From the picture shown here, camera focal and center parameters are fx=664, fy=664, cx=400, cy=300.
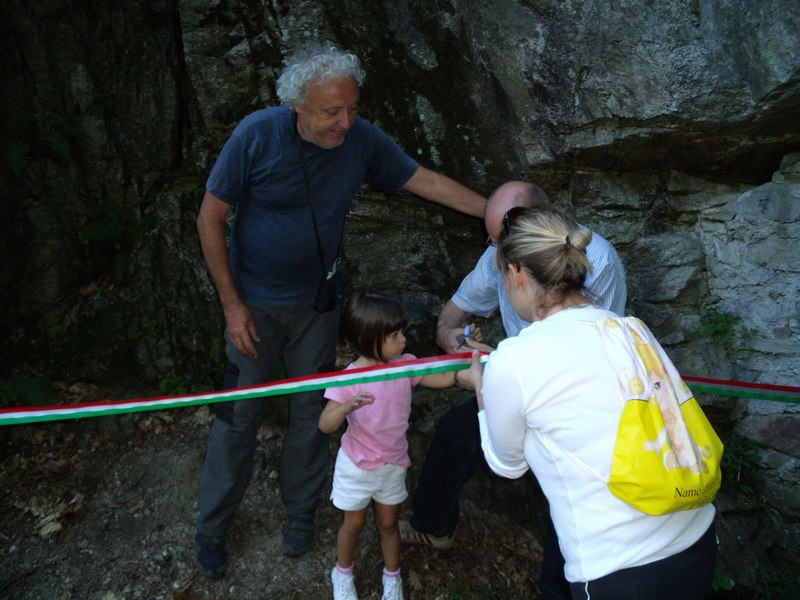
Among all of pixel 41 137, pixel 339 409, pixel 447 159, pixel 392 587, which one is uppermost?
pixel 41 137

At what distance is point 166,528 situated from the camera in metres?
4.36

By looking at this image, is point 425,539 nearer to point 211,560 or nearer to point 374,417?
point 374,417

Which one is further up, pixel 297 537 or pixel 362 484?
pixel 362 484

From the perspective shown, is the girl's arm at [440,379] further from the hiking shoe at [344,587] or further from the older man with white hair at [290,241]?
the hiking shoe at [344,587]

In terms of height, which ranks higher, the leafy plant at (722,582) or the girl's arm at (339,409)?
the girl's arm at (339,409)

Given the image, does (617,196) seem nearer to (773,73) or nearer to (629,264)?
(629,264)

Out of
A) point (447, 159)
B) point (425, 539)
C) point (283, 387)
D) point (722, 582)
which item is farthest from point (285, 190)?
point (722, 582)

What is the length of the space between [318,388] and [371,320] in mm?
415

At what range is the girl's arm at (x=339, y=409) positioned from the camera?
3062 millimetres

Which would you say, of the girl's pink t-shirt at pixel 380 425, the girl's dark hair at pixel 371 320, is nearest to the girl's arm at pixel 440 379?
the girl's pink t-shirt at pixel 380 425

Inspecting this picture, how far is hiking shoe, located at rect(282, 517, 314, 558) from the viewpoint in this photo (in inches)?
161

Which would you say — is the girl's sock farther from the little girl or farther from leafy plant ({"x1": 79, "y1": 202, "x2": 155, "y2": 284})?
leafy plant ({"x1": 79, "y1": 202, "x2": 155, "y2": 284})

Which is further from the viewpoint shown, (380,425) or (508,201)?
(380,425)

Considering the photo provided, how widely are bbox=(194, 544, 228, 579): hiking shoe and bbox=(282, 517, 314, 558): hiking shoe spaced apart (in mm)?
384
